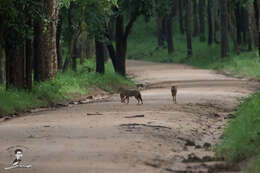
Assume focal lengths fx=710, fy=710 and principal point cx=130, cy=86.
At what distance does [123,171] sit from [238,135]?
2.93 metres

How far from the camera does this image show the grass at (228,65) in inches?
454

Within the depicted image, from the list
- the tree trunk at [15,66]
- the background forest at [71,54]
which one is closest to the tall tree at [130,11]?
the background forest at [71,54]

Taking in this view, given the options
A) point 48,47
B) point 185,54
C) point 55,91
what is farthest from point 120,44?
point 185,54

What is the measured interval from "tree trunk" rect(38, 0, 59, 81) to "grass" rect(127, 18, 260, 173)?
8477mm

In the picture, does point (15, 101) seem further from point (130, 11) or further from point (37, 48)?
point (130, 11)

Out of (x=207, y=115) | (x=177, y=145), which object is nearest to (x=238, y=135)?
(x=177, y=145)

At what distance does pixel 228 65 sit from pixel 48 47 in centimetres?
2360

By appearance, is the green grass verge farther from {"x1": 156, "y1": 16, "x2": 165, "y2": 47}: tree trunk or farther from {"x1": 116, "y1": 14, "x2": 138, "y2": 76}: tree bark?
{"x1": 156, "y1": 16, "x2": 165, "y2": 47}: tree trunk

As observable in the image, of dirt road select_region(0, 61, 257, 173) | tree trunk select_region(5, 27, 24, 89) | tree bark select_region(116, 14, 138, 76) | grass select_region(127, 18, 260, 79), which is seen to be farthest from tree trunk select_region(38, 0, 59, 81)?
grass select_region(127, 18, 260, 79)

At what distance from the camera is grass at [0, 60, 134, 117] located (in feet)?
67.2

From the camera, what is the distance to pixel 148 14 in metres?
35.2

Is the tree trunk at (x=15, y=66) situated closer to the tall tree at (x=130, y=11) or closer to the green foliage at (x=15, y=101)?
the green foliage at (x=15, y=101)

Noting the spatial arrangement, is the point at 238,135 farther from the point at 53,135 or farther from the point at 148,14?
the point at 148,14

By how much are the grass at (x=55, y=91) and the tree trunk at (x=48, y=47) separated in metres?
0.49
